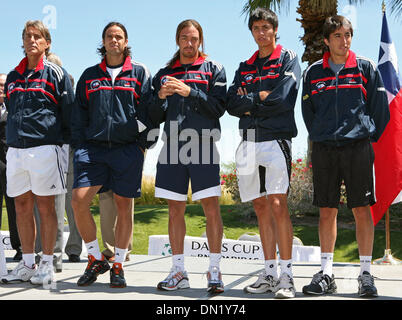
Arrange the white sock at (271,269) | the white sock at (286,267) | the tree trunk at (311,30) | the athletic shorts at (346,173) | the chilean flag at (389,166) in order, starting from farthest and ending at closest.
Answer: the tree trunk at (311,30), the chilean flag at (389,166), the white sock at (271,269), the athletic shorts at (346,173), the white sock at (286,267)

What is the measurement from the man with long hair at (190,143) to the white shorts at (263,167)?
24 centimetres

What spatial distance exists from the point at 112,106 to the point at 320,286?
237 cm

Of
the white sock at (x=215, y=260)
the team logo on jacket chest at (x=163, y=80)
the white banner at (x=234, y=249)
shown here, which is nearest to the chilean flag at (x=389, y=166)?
the white banner at (x=234, y=249)

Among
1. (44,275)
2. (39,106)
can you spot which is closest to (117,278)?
(44,275)

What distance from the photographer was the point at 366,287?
4.03 m

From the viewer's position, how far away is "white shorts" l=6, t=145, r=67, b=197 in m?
4.57

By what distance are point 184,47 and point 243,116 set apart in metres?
0.82

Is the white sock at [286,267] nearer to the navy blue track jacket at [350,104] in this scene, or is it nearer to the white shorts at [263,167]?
the white shorts at [263,167]

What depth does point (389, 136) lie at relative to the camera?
679 centimetres

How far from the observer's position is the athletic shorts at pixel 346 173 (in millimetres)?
4156

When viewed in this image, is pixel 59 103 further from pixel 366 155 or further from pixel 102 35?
pixel 366 155

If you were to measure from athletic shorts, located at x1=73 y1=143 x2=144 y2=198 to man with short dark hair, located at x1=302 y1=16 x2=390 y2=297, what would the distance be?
1.62 meters

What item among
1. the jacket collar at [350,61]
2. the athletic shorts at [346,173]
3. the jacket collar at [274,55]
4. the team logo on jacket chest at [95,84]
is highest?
the jacket collar at [274,55]
